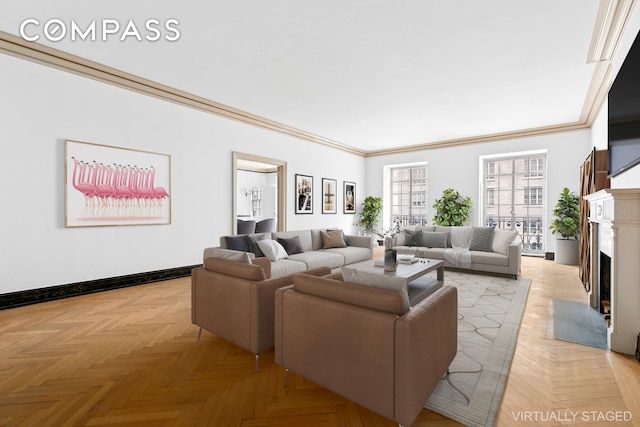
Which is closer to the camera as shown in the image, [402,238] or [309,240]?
[309,240]

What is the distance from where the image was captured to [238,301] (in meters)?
2.27

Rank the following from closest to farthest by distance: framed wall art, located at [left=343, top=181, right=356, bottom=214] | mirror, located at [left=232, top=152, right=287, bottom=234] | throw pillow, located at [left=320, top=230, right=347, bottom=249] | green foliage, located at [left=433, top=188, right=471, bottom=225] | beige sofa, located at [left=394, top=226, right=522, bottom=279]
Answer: beige sofa, located at [left=394, top=226, right=522, bottom=279] < throw pillow, located at [left=320, top=230, right=347, bottom=249] < green foliage, located at [left=433, top=188, right=471, bottom=225] < framed wall art, located at [left=343, top=181, right=356, bottom=214] < mirror, located at [left=232, top=152, right=287, bottom=234]

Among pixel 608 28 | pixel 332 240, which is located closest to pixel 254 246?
pixel 332 240

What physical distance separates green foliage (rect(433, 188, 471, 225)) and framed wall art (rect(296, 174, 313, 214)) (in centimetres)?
323

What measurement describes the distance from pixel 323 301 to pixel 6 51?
14.4 ft

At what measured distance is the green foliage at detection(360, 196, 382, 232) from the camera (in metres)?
8.84

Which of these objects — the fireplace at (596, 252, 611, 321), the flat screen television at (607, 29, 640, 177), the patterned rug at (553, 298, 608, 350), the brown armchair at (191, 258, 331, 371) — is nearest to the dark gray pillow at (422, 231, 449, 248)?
the patterned rug at (553, 298, 608, 350)

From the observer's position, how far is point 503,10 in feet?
8.91

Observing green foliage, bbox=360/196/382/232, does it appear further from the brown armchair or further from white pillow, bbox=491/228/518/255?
the brown armchair

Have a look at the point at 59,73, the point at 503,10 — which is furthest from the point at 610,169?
the point at 59,73

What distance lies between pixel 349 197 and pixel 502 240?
4.36 meters

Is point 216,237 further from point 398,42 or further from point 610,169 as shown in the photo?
point 610,169

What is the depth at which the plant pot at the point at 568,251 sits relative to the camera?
19.3ft

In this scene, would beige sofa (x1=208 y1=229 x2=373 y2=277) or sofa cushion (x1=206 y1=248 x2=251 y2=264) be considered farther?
beige sofa (x1=208 y1=229 x2=373 y2=277)
